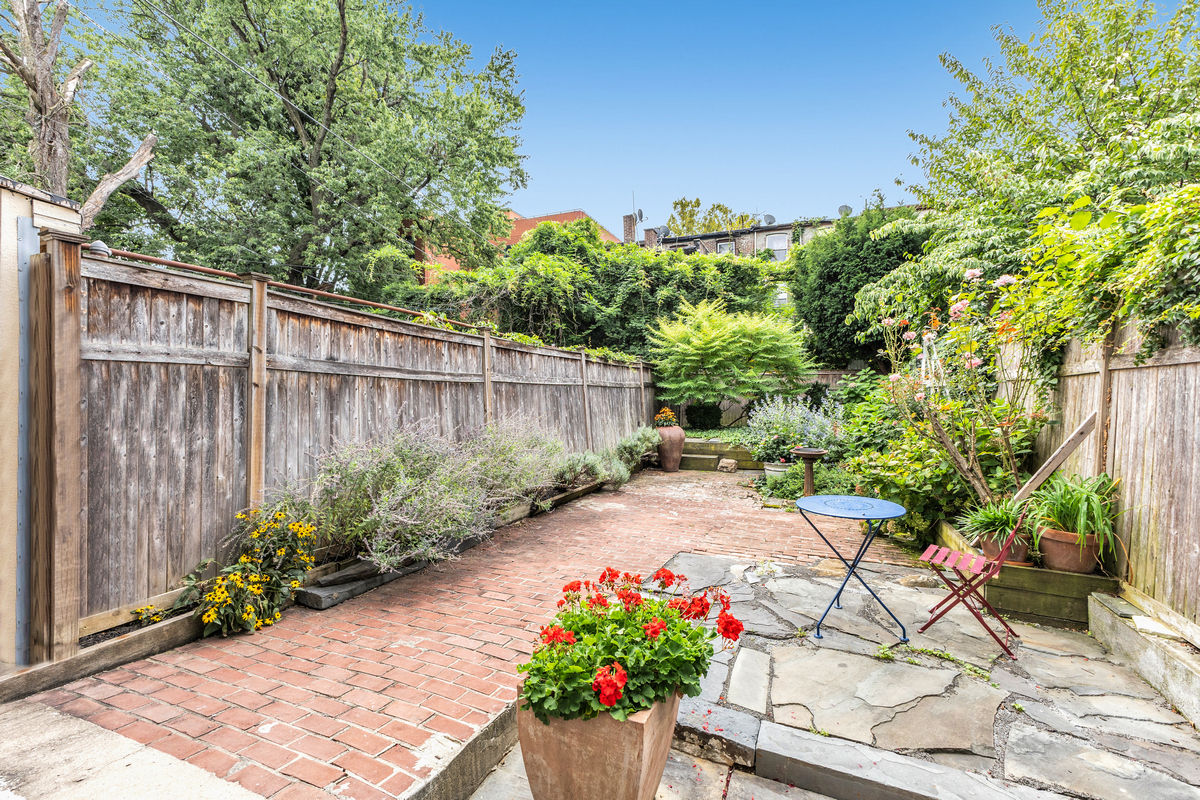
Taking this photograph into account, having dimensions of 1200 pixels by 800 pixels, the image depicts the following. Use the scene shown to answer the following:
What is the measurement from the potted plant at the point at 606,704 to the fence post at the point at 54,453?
2.38 meters

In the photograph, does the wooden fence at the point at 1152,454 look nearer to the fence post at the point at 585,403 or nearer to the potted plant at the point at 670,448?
the fence post at the point at 585,403

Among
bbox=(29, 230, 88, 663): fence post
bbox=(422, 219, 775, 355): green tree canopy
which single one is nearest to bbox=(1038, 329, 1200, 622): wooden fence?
bbox=(29, 230, 88, 663): fence post

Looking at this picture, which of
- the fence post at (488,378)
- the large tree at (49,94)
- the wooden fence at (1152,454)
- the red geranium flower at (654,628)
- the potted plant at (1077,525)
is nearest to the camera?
the red geranium flower at (654,628)

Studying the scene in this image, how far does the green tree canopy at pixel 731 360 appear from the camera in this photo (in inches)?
440

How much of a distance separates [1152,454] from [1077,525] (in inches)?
24.1

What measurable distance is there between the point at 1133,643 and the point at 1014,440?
2.05m

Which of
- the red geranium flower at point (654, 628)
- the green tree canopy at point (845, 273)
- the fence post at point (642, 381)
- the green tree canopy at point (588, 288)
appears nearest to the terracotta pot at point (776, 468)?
the fence post at point (642, 381)

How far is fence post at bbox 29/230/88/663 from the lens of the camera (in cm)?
232

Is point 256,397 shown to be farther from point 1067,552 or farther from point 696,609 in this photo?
point 1067,552

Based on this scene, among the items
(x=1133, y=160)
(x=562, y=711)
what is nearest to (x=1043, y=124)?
(x=1133, y=160)

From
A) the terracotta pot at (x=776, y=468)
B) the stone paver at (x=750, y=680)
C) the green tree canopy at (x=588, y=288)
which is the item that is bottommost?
the stone paver at (x=750, y=680)

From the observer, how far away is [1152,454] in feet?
9.48

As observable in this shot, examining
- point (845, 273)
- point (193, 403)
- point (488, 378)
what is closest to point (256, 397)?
point (193, 403)

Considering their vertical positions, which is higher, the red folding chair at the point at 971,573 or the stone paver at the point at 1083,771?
the red folding chair at the point at 971,573
